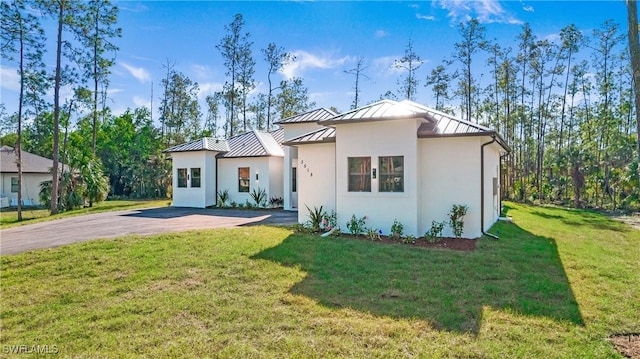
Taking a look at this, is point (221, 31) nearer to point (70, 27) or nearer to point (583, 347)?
point (70, 27)

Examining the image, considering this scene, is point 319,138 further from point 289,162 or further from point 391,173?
point 289,162

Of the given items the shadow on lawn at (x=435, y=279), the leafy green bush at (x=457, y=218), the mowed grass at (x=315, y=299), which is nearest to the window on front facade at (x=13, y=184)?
the mowed grass at (x=315, y=299)

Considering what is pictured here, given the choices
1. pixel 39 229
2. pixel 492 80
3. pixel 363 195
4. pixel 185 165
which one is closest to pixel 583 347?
pixel 363 195

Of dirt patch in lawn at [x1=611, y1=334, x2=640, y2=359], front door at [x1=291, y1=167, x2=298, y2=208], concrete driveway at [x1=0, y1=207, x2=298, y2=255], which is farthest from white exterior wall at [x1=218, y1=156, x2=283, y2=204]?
dirt patch in lawn at [x1=611, y1=334, x2=640, y2=359]

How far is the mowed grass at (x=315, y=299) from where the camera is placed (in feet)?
13.4

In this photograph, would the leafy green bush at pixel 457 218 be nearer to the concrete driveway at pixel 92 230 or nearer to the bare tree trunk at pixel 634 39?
the bare tree trunk at pixel 634 39

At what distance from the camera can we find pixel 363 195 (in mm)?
10273

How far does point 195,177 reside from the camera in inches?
758

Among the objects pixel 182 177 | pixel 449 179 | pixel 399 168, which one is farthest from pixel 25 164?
pixel 449 179

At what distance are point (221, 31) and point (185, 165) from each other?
51.3 ft

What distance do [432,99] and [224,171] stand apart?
66.5 feet

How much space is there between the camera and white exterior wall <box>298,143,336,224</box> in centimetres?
1149

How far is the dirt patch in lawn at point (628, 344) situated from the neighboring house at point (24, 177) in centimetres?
3130

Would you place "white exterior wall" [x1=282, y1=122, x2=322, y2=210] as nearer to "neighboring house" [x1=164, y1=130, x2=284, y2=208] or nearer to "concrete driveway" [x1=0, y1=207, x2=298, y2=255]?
"neighboring house" [x1=164, y1=130, x2=284, y2=208]
